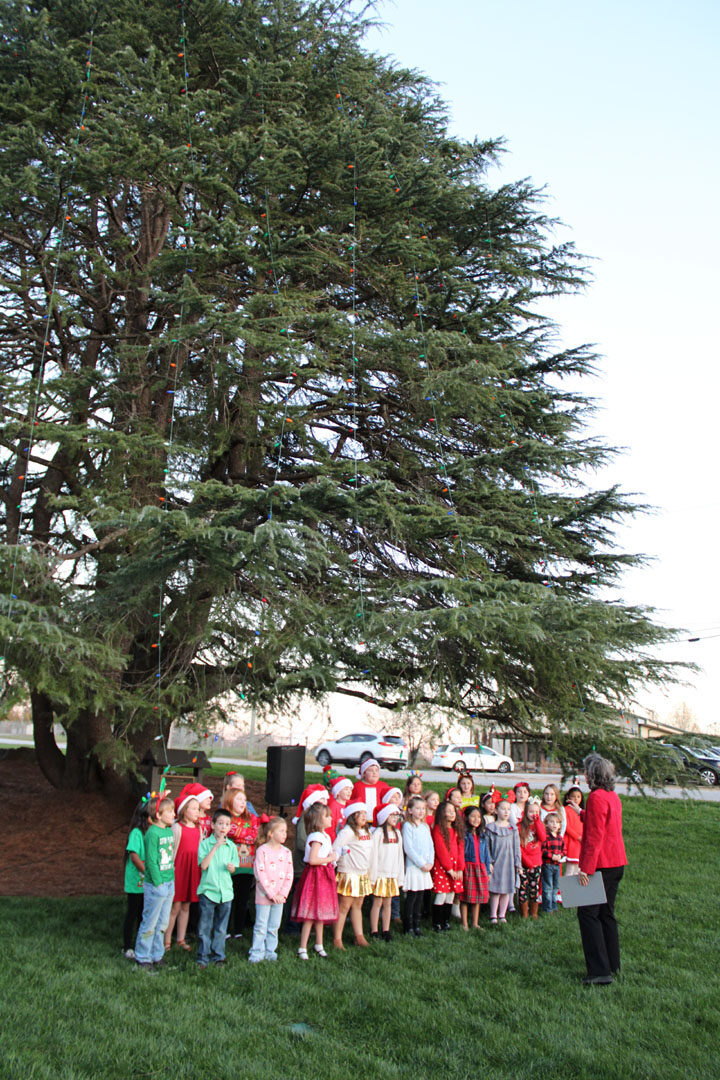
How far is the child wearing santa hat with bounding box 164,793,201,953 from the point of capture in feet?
20.6

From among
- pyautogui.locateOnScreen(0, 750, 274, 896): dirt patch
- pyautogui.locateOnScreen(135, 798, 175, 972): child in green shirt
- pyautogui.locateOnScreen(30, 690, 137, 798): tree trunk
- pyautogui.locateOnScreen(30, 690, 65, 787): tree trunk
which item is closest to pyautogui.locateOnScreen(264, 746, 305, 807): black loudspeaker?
pyautogui.locateOnScreen(0, 750, 274, 896): dirt patch

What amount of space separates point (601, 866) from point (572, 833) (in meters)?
2.85

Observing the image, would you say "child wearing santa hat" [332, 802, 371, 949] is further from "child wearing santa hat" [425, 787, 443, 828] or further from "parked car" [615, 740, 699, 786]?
"parked car" [615, 740, 699, 786]

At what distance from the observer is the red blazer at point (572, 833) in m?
8.22

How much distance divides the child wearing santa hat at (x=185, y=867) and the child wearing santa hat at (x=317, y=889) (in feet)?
2.83

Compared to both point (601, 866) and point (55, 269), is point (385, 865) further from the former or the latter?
point (55, 269)

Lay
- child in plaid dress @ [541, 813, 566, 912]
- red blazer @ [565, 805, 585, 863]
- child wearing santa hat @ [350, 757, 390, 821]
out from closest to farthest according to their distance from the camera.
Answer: child wearing santa hat @ [350, 757, 390, 821] → child in plaid dress @ [541, 813, 566, 912] → red blazer @ [565, 805, 585, 863]

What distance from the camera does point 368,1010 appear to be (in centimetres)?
486

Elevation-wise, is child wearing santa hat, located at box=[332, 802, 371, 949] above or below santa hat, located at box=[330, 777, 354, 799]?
below

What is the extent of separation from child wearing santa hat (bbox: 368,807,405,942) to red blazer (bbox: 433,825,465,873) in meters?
0.49

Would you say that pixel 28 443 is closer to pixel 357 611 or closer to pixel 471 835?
pixel 357 611

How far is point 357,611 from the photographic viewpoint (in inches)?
312

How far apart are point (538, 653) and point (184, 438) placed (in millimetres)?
5652

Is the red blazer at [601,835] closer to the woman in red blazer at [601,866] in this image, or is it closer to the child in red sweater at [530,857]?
the woman in red blazer at [601,866]
